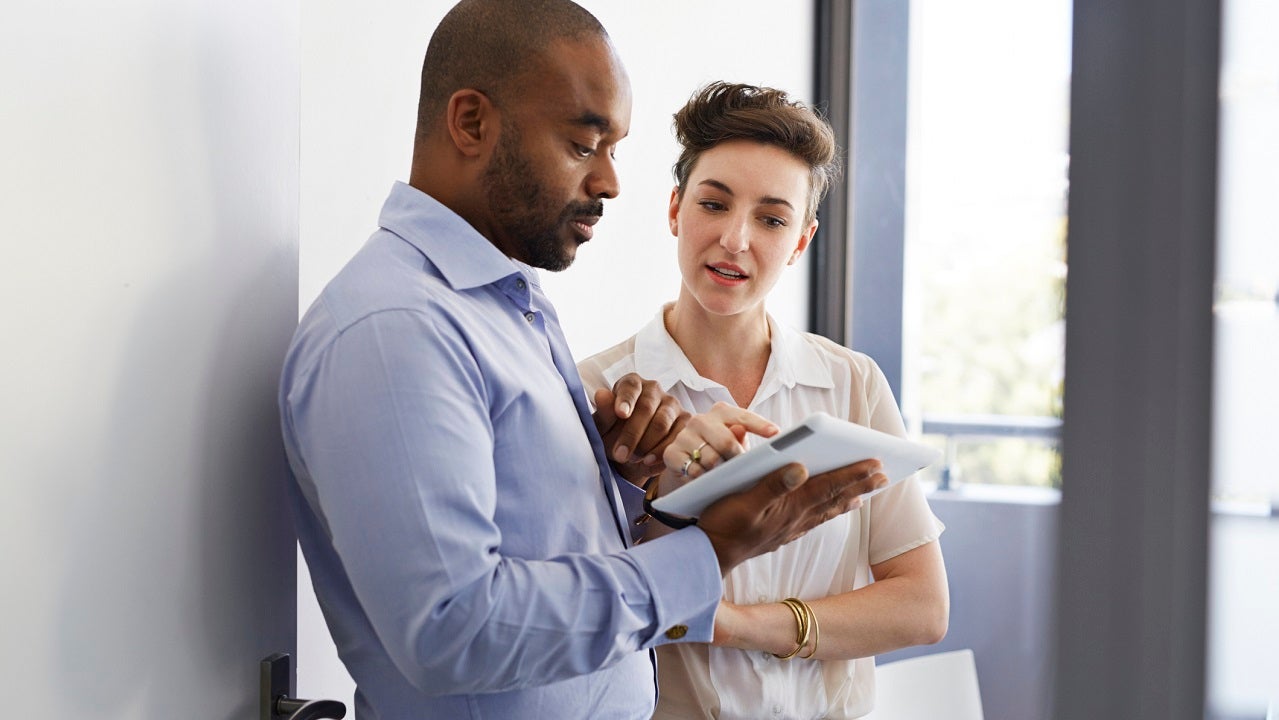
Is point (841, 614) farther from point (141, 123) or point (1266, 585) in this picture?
point (141, 123)

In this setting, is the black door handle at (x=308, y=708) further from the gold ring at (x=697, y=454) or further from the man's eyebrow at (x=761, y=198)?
the man's eyebrow at (x=761, y=198)

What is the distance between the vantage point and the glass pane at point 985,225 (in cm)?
287

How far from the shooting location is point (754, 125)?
64.2 inches

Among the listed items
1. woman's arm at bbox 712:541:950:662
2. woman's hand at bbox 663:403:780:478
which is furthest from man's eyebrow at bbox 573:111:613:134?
woman's arm at bbox 712:541:950:662

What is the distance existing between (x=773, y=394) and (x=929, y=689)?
0.98 metres

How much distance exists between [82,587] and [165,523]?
0.35ft

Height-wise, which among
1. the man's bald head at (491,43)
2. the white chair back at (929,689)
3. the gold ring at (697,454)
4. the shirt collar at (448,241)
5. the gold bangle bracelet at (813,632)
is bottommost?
the white chair back at (929,689)

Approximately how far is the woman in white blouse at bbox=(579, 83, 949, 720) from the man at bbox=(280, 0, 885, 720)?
390mm

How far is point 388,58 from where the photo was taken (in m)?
1.46

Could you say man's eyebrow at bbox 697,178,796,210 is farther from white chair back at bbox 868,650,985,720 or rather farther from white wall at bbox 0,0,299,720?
white chair back at bbox 868,650,985,720

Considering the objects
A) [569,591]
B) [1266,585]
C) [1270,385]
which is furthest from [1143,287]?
[1266,585]

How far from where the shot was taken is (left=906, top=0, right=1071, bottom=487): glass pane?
2.87 meters

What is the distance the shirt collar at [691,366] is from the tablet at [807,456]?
54 cm

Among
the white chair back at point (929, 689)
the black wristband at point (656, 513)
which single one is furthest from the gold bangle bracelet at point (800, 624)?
the white chair back at point (929, 689)
